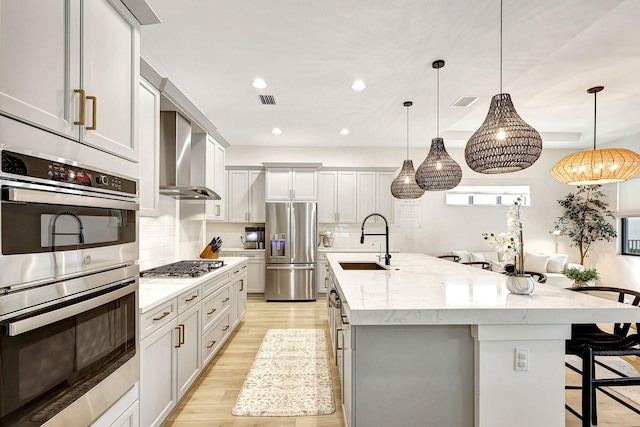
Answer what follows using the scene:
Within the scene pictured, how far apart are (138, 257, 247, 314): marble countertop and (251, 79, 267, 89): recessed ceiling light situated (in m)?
1.99

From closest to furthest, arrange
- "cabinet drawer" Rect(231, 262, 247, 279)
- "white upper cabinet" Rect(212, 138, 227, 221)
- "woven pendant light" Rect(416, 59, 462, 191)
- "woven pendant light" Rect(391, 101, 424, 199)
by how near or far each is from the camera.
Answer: "woven pendant light" Rect(416, 59, 462, 191) → "cabinet drawer" Rect(231, 262, 247, 279) → "woven pendant light" Rect(391, 101, 424, 199) → "white upper cabinet" Rect(212, 138, 227, 221)

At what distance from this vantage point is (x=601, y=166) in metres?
3.47

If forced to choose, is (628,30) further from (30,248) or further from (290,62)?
(30,248)

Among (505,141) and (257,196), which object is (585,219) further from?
(257,196)

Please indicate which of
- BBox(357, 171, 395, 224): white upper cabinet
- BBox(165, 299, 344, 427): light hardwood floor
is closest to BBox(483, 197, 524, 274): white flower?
BBox(165, 299, 344, 427): light hardwood floor

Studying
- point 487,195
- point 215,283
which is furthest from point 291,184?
point 487,195

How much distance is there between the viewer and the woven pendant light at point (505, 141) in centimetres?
200

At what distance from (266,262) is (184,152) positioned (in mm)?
2811

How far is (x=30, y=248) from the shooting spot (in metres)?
0.87

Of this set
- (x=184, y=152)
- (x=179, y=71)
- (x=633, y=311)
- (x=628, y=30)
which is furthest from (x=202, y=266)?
(x=628, y=30)

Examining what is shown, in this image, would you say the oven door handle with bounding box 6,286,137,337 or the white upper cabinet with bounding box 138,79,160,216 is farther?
the white upper cabinet with bounding box 138,79,160,216

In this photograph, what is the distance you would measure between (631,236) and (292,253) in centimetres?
602

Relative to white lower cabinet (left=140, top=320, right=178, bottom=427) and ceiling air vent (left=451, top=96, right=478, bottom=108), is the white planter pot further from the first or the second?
ceiling air vent (left=451, top=96, right=478, bottom=108)

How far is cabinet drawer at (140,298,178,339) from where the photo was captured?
5.59 feet
